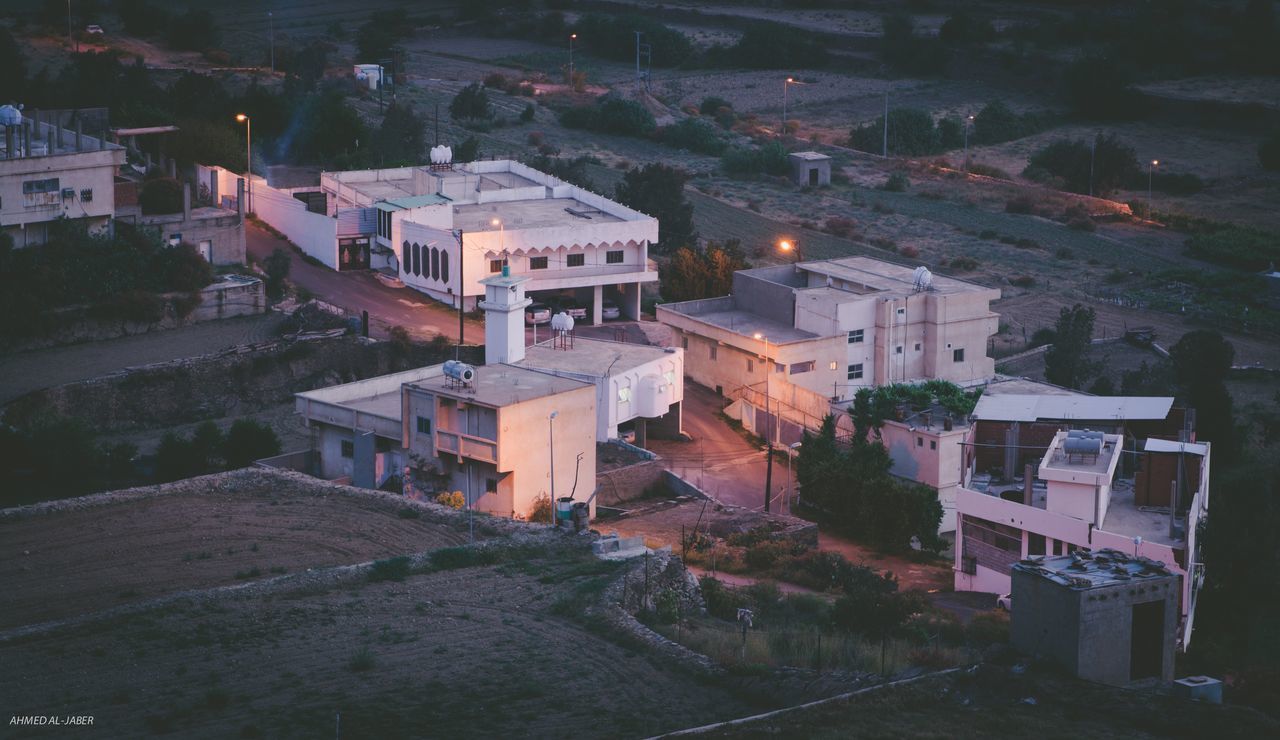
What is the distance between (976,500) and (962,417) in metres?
5.79

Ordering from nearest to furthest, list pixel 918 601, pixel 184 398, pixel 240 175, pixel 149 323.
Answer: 1. pixel 918 601
2. pixel 184 398
3. pixel 149 323
4. pixel 240 175

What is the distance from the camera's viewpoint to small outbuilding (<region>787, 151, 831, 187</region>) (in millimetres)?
63094

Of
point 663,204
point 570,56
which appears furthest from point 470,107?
point 570,56

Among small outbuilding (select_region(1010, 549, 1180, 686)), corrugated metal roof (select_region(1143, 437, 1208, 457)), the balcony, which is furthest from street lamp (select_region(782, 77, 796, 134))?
small outbuilding (select_region(1010, 549, 1180, 686))

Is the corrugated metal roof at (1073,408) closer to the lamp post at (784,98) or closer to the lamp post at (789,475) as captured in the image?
the lamp post at (789,475)

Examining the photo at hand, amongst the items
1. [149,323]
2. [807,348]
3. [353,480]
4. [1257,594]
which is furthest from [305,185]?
[1257,594]


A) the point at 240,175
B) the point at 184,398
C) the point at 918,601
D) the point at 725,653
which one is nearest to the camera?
the point at 725,653

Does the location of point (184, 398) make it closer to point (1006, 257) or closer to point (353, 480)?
point (353, 480)

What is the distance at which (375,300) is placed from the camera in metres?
44.7

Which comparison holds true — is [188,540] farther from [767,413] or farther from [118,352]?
[767,413]

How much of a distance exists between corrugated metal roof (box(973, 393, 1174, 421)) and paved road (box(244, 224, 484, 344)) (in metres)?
12.5

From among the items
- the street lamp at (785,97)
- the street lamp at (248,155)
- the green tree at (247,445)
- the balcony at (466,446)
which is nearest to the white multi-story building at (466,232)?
the street lamp at (248,155)

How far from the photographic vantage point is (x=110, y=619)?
22703 mm

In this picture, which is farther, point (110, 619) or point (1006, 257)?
point (1006, 257)
